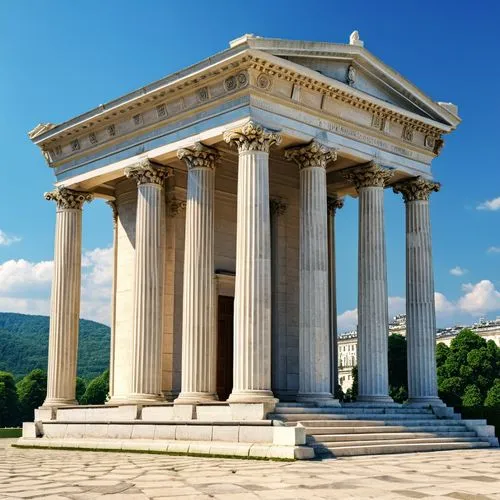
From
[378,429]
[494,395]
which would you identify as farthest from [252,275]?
[494,395]

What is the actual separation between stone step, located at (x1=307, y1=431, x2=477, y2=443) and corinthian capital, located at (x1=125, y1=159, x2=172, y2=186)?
14.6 meters

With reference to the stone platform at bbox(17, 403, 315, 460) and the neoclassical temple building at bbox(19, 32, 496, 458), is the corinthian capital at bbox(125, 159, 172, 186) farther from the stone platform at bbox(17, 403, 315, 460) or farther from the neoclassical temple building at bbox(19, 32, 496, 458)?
the stone platform at bbox(17, 403, 315, 460)

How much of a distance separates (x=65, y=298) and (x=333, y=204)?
1574cm

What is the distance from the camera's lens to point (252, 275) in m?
31.9

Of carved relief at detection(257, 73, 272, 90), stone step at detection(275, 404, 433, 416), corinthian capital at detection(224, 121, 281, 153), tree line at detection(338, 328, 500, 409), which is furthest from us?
tree line at detection(338, 328, 500, 409)

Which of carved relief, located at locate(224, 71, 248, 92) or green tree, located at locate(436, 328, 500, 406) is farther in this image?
green tree, located at locate(436, 328, 500, 406)

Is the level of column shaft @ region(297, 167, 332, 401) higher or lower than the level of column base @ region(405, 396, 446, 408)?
higher

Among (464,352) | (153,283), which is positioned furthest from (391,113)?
(464,352)

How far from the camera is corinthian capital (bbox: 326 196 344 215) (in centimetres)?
4556

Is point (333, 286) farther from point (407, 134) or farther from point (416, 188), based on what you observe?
point (407, 134)

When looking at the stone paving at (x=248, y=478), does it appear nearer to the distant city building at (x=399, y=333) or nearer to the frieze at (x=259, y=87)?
the frieze at (x=259, y=87)

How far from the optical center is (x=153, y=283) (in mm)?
36438

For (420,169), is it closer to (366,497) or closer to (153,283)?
(153,283)

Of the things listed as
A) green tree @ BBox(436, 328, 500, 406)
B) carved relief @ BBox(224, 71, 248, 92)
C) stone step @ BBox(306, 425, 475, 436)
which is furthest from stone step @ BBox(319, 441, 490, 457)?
green tree @ BBox(436, 328, 500, 406)
